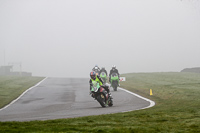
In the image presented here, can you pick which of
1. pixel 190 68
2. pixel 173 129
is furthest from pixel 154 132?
pixel 190 68

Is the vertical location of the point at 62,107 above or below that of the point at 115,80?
below

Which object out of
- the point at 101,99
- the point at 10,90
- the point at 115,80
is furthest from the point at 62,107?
the point at 10,90

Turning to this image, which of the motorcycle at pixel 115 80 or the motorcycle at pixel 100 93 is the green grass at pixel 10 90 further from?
the motorcycle at pixel 115 80

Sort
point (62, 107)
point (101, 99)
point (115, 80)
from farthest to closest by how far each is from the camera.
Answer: point (115, 80)
point (62, 107)
point (101, 99)

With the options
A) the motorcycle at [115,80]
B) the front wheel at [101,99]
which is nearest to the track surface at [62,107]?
the front wheel at [101,99]

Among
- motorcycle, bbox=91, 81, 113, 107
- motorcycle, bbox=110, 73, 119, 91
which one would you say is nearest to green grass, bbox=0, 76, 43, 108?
motorcycle, bbox=91, 81, 113, 107

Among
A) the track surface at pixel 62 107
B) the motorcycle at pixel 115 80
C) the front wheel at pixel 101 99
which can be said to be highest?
the motorcycle at pixel 115 80

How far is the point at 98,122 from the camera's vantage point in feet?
35.2

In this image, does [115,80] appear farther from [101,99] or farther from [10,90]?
[101,99]

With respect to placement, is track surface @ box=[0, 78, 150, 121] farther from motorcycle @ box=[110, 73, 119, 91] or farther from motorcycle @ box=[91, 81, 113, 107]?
motorcycle @ box=[110, 73, 119, 91]

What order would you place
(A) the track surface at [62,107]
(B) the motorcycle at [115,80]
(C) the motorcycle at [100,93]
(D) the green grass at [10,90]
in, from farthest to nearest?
(B) the motorcycle at [115,80] < (D) the green grass at [10,90] < (C) the motorcycle at [100,93] < (A) the track surface at [62,107]

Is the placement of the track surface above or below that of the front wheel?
below

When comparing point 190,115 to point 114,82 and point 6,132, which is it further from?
point 114,82

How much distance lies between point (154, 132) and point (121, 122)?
240cm
